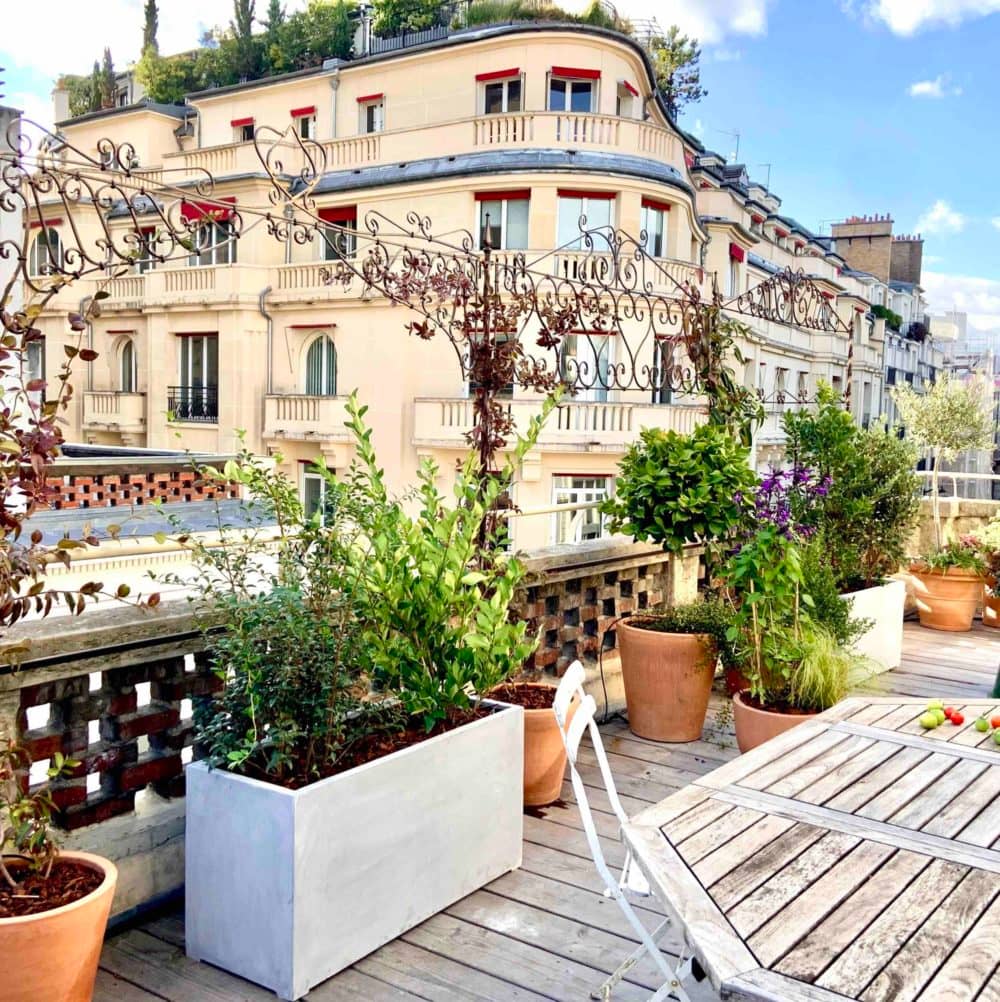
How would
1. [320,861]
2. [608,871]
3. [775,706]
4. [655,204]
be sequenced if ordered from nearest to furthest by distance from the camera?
[608,871] < [320,861] < [775,706] < [655,204]

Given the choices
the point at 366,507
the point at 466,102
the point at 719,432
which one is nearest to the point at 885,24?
the point at 466,102

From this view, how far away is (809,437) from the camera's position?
244 inches

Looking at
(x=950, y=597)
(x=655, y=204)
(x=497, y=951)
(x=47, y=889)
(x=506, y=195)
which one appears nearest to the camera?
(x=47, y=889)

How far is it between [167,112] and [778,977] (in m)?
25.7

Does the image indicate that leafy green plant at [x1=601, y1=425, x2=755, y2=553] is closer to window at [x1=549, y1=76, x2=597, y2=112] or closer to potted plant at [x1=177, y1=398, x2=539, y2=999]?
potted plant at [x1=177, y1=398, x2=539, y2=999]

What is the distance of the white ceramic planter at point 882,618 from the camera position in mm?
5926

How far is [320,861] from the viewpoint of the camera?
2605 millimetres

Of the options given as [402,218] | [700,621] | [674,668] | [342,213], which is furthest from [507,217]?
[674,668]

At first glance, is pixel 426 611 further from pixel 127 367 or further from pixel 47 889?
pixel 127 367

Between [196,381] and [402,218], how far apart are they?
5847 mm

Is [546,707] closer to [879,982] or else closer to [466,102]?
[879,982]

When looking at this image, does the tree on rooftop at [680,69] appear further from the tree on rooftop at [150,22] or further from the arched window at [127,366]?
the tree on rooftop at [150,22]

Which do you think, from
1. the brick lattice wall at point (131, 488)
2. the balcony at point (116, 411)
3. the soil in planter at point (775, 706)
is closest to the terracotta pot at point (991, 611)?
the soil in planter at point (775, 706)

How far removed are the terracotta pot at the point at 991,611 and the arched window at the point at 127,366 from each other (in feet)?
64.2
